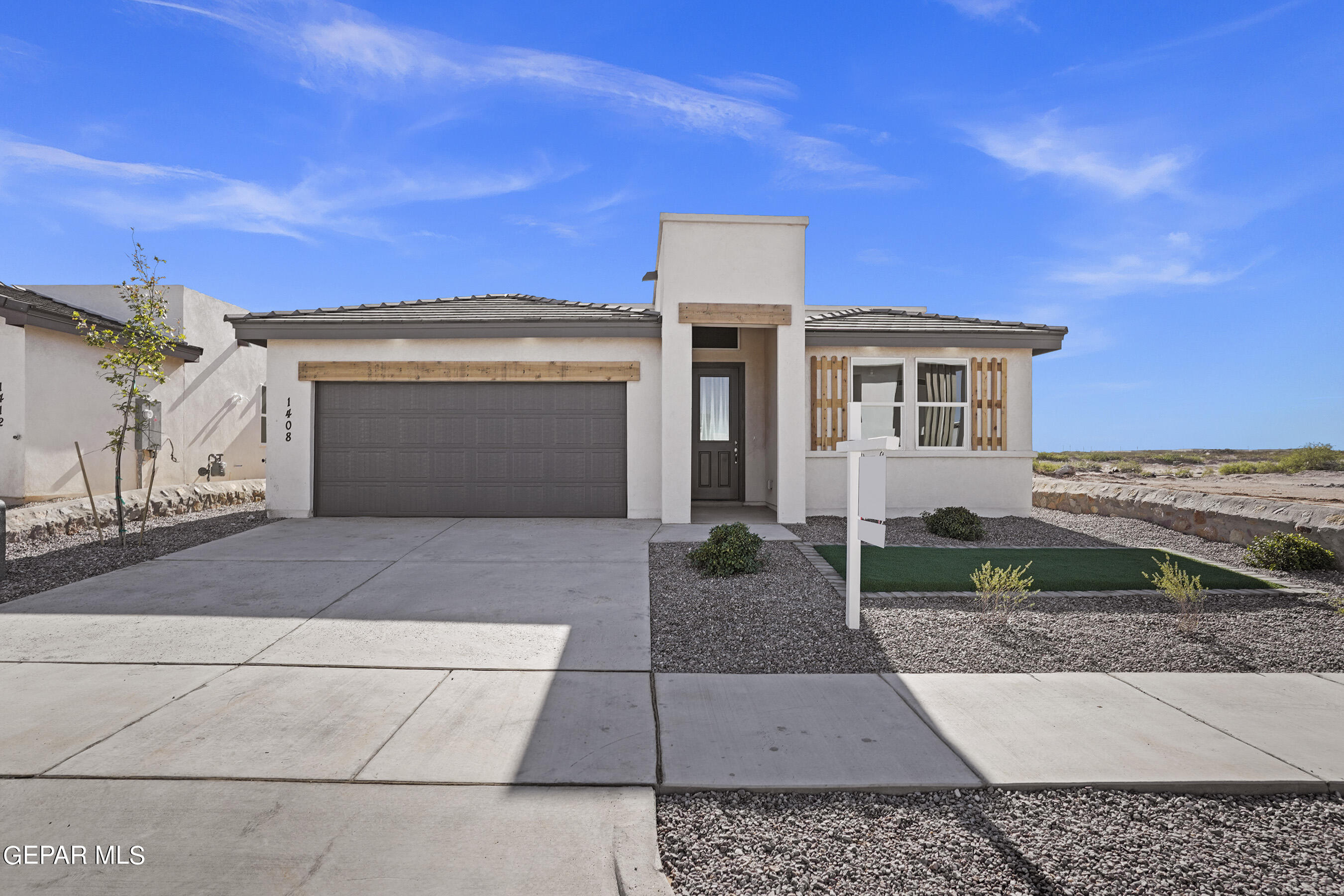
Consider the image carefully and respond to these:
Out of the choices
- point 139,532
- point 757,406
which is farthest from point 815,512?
point 139,532

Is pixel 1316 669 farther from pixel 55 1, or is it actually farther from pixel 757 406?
pixel 55 1

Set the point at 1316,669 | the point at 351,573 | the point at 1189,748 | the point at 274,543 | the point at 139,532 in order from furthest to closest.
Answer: the point at 139,532 < the point at 274,543 < the point at 351,573 < the point at 1316,669 < the point at 1189,748

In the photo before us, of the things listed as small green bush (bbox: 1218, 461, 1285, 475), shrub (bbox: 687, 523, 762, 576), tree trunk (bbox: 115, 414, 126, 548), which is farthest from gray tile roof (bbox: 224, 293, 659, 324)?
small green bush (bbox: 1218, 461, 1285, 475)

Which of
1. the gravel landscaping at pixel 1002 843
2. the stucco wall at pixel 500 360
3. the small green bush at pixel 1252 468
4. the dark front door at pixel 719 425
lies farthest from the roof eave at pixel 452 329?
the small green bush at pixel 1252 468

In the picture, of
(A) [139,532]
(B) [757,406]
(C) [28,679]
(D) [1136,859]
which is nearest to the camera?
(D) [1136,859]

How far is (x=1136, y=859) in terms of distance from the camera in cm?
241

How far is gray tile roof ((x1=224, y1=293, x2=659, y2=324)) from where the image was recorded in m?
10.1

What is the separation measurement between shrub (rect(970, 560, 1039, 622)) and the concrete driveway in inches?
120

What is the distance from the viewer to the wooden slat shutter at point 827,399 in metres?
11.1

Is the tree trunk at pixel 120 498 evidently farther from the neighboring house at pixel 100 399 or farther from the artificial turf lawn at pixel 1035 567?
the artificial turf lawn at pixel 1035 567

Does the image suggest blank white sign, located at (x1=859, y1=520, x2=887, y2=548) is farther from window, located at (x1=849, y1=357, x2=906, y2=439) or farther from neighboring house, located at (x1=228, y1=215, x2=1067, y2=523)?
window, located at (x1=849, y1=357, x2=906, y2=439)

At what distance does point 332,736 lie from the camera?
3.28 metres

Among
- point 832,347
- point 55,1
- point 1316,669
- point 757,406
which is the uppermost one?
point 55,1

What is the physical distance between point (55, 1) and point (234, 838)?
11.5 m
